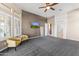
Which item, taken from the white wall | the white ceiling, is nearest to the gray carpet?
the white wall

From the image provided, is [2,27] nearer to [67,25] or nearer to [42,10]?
[42,10]

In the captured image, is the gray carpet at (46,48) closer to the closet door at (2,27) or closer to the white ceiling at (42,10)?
the closet door at (2,27)

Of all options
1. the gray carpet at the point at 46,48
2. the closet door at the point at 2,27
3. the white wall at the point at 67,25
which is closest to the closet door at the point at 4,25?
the closet door at the point at 2,27

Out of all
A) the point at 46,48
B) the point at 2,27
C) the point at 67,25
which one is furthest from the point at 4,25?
the point at 67,25

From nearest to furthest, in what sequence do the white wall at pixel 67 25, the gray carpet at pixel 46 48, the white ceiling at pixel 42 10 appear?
the gray carpet at pixel 46 48, the white ceiling at pixel 42 10, the white wall at pixel 67 25

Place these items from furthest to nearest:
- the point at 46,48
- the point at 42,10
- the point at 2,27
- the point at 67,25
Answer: the point at 67,25
the point at 46,48
the point at 42,10
the point at 2,27

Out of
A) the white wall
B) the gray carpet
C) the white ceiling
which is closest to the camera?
the gray carpet

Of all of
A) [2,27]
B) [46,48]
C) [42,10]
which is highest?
[42,10]

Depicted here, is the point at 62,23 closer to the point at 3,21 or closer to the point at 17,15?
the point at 17,15

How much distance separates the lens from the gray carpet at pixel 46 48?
290cm

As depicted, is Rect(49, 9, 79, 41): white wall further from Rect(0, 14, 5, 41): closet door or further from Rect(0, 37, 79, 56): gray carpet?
Rect(0, 14, 5, 41): closet door

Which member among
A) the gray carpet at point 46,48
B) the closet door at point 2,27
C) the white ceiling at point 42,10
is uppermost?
the white ceiling at point 42,10

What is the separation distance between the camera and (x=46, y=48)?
12.3ft

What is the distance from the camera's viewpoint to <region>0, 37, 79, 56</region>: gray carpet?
9.53ft
